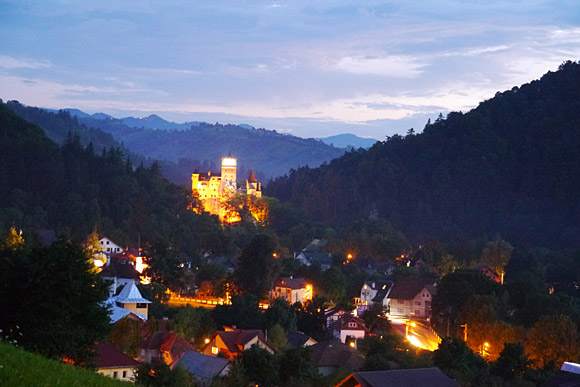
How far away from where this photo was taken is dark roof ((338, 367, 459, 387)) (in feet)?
69.6

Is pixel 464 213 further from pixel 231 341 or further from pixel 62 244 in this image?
pixel 62 244

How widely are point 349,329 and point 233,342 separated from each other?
34.6 feet

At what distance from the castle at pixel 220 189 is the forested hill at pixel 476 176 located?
1403cm

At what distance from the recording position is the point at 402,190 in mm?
118312

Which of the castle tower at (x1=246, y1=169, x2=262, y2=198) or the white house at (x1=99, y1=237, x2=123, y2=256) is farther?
the castle tower at (x1=246, y1=169, x2=262, y2=198)

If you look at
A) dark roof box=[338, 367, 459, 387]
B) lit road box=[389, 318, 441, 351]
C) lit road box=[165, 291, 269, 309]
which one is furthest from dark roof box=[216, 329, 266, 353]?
lit road box=[165, 291, 269, 309]

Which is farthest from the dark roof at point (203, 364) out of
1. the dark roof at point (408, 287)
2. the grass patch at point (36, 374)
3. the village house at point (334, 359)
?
the dark roof at point (408, 287)

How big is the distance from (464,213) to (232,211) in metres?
39.3

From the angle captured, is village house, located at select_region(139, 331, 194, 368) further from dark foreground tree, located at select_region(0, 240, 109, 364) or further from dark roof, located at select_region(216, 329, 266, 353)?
dark foreground tree, located at select_region(0, 240, 109, 364)

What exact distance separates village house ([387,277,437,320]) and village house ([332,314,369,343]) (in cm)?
1191

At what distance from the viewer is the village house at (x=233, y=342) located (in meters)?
30.5

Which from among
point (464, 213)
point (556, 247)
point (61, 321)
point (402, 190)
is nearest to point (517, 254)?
point (556, 247)

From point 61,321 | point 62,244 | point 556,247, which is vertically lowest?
point 556,247

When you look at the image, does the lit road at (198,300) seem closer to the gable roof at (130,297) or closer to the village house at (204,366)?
the gable roof at (130,297)
